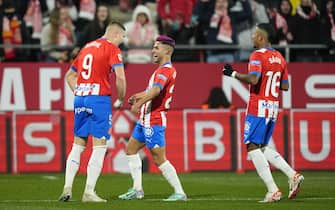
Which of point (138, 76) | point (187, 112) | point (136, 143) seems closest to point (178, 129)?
point (187, 112)

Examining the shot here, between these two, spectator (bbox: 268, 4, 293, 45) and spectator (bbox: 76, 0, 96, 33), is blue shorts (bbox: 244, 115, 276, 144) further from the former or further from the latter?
spectator (bbox: 76, 0, 96, 33)

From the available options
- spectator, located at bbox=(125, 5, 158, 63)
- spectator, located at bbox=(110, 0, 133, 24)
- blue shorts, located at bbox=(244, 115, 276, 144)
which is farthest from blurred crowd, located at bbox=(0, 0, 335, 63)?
blue shorts, located at bbox=(244, 115, 276, 144)

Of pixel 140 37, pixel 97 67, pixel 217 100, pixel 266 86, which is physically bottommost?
pixel 217 100

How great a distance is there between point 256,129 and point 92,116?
2308mm

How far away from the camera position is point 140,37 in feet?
73.2

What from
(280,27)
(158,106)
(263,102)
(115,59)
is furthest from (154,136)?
(280,27)

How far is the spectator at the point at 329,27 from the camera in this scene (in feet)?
73.8

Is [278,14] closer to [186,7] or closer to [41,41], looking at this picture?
[186,7]

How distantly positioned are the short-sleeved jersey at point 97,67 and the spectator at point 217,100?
8.32m

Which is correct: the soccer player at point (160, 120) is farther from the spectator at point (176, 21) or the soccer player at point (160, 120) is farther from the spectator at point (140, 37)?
the spectator at point (176, 21)

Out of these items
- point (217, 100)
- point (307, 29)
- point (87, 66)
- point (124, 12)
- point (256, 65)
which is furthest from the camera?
point (124, 12)

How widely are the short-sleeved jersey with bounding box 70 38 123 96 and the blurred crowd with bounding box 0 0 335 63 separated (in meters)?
8.08

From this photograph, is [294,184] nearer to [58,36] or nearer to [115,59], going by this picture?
[115,59]

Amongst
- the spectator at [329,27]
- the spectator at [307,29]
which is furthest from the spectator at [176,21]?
the spectator at [329,27]
